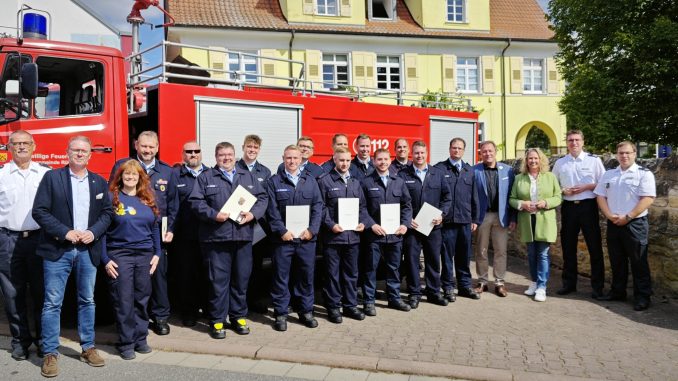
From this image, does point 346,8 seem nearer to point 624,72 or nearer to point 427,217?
point 624,72

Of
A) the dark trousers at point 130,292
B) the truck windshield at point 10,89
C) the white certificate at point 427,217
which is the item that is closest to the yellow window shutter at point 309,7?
the white certificate at point 427,217

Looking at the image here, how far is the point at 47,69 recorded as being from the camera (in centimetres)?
598

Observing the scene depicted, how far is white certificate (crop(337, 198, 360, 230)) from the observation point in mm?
5988

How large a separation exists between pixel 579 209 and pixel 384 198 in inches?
104

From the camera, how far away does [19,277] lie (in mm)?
4871

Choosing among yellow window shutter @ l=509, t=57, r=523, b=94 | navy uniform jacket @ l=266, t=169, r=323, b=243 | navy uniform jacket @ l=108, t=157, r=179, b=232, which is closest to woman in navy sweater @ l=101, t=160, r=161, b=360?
navy uniform jacket @ l=108, t=157, r=179, b=232

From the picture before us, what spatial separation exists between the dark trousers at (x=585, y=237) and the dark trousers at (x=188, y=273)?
14.9 ft

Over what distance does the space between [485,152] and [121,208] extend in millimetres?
4468

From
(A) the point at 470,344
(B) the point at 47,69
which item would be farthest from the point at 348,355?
(B) the point at 47,69

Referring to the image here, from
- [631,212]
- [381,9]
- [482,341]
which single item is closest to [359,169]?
[482,341]

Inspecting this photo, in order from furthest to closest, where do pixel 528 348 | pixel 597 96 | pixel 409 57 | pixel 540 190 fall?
pixel 409 57 → pixel 597 96 → pixel 540 190 → pixel 528 348

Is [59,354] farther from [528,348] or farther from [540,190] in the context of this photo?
[540,190]

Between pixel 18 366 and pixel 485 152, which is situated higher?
pixel 485 152

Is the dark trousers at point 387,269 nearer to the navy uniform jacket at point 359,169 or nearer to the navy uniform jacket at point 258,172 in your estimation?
the navy uniform jacket at point 359,169
